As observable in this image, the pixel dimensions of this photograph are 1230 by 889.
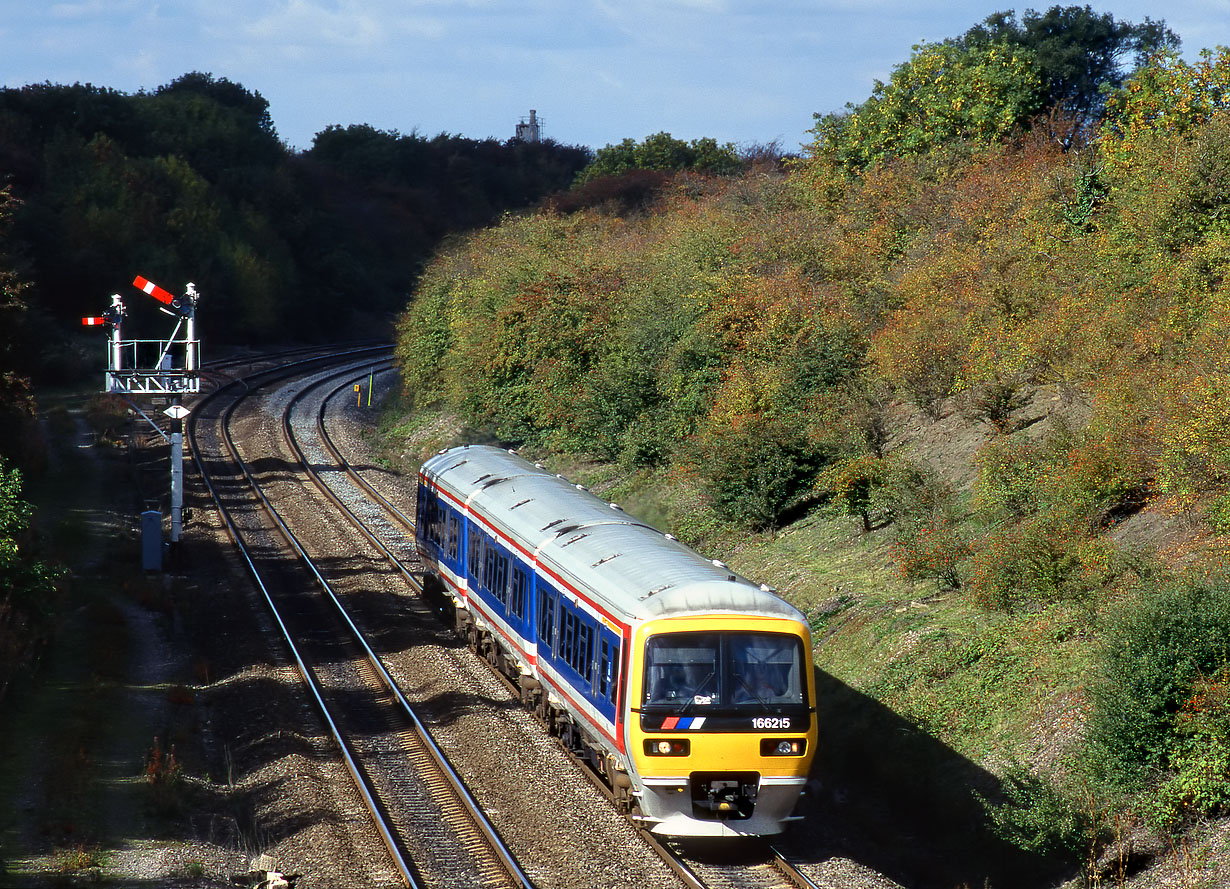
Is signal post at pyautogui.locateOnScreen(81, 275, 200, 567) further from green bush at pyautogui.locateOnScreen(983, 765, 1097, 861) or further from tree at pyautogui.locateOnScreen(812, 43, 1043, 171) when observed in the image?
tree at pyautogui.locateOnScreen(812, 43, 1043, 171)

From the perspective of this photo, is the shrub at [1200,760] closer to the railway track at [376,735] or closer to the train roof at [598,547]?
the train roof at [598,547]

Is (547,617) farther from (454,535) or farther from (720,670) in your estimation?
(454,535)

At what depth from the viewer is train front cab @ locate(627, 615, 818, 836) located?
11.9m

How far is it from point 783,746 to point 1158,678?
395 cm

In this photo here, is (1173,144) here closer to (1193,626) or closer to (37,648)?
(1193,626)

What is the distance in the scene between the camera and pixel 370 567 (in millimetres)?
26344

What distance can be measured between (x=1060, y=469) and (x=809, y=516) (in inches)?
281

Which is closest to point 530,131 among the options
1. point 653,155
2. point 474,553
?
point 653,155

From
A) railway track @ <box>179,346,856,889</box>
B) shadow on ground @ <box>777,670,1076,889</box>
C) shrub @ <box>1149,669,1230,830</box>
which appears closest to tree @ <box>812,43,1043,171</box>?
railway track @ <box>179,346,856,889</box>

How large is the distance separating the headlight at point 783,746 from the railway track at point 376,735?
2.80m

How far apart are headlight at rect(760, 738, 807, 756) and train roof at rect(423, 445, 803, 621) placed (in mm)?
1293

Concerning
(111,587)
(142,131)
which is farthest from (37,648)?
(142,131)

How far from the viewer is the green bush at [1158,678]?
11.8 m

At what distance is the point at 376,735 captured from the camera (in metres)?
16.5
